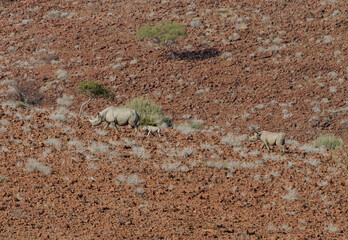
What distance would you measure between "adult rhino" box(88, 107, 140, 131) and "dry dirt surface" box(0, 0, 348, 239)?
0.37m

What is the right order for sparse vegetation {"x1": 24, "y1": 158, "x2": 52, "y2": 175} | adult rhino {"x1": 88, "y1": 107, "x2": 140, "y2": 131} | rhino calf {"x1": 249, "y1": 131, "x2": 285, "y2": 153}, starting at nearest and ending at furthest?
sparse vegetation {"x1": 24, "y1": 158, "x2": 52, "y2": 175}, rhino calf {"x1": 249, "y1": 131, "x2": 285, "y2": 153}, adult rhino {"x1": 88, "y1": 107, "x2": 140, "y2": 131}

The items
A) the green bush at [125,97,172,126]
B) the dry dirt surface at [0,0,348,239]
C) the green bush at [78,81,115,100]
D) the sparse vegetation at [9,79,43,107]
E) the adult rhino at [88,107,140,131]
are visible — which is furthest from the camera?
the sparse vegetation at [9,79,43,107]

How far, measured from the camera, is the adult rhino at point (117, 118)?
1650 centimetres

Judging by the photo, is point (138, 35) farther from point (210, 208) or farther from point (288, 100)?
point (210, 208)

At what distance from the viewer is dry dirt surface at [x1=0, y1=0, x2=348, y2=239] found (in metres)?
9.91

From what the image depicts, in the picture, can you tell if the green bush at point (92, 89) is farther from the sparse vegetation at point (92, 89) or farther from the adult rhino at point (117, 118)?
the adult rhino at point (117, 118)

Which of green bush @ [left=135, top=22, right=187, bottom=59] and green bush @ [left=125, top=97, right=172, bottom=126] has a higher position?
green bush @ [left=125, top=97, right=172, bottom=126]

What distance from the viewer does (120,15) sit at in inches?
1559

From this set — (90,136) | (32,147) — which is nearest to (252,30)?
(90,136)

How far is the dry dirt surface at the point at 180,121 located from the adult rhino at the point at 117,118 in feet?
1.21

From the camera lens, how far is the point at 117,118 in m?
16.6

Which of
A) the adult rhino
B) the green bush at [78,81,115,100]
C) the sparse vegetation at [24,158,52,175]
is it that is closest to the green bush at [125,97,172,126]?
the green bush at [78,81,115,100]

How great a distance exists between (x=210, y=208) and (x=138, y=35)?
82.0 feet

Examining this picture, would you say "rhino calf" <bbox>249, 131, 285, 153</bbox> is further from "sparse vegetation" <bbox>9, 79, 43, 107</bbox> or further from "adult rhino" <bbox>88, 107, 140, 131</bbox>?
"sparse vegetation" <bbox>9, 79, 43, 107</bbox>
